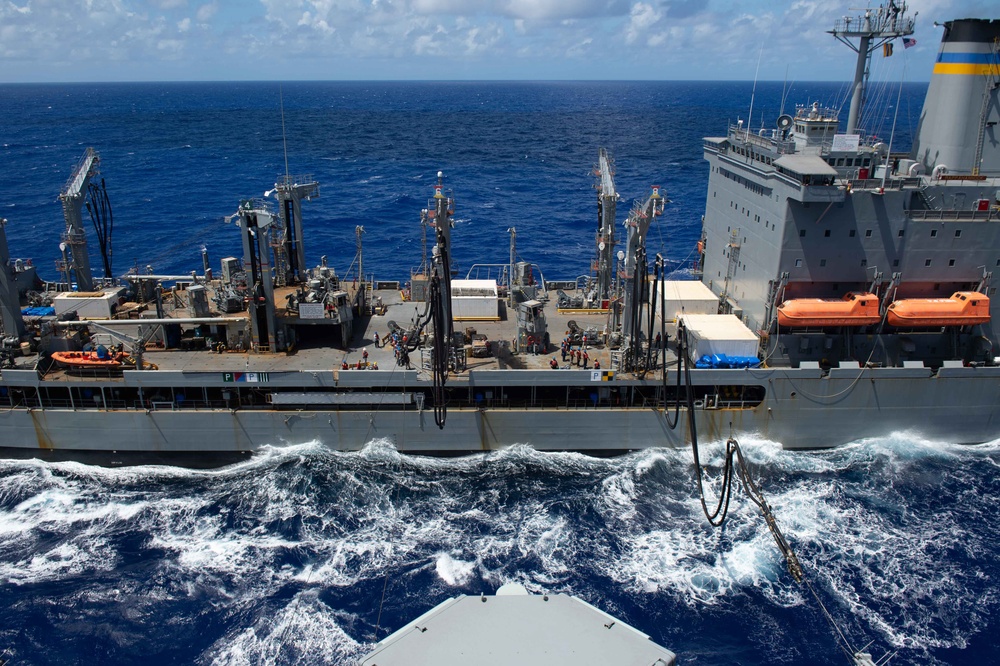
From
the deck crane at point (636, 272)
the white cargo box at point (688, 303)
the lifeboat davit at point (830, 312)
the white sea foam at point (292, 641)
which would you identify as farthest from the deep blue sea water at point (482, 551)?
the white cargo box at point (688, 303)

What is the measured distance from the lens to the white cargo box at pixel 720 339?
101 ft

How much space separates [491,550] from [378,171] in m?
83.7

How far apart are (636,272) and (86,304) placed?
26.8m

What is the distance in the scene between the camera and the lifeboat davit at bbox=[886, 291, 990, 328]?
30.5 m

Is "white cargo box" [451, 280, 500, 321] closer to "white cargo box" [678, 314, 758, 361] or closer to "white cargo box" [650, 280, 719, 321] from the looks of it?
"white cargo box" [650, 280, 719, 321]

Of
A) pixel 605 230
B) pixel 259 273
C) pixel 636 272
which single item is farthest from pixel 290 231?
pixel 636 272

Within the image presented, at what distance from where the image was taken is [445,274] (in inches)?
1113

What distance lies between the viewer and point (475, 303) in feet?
119

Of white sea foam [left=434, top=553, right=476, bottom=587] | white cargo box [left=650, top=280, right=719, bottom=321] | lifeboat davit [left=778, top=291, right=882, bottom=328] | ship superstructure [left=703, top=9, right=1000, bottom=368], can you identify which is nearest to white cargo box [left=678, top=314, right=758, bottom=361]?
→ ship superstructure [left=703, top=9, right=1000, bottom=368]

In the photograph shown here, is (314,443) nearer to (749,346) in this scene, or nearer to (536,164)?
(749,346)

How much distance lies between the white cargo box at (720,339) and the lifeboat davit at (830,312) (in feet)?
5.61

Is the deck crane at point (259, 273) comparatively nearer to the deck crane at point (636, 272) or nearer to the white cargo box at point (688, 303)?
the deck crane at point (636, 272)

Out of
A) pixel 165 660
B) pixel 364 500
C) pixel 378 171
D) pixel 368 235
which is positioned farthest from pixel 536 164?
pixel 165 660

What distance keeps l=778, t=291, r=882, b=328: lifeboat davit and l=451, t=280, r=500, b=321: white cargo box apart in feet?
45.9
